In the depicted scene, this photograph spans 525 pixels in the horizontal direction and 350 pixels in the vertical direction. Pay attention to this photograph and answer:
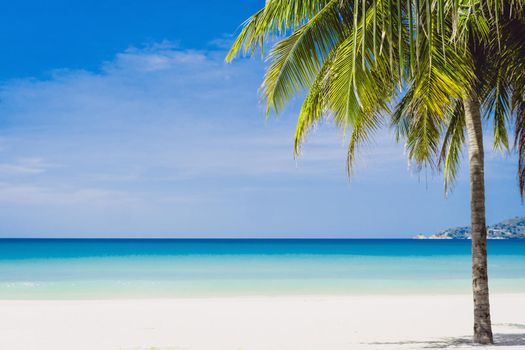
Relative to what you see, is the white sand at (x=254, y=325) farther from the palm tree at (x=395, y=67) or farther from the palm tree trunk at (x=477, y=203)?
the palm tree at (x=395, y=67)

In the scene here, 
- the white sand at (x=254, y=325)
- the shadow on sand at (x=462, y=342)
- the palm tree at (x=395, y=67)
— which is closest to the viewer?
the palm tree at (x=395, y=67)

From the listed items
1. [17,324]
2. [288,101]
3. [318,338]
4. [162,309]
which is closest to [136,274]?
[162,309]

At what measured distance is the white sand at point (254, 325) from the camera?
26.8 ft

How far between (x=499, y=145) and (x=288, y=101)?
4.39 metres

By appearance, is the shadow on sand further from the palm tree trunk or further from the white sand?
the palm tree trunk

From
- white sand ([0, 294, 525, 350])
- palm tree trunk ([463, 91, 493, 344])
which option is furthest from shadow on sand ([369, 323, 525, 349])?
palm tree trunk ([463, 91, 493, 344])

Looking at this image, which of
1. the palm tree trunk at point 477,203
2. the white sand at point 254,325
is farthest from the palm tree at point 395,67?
the white sand at point 254,325

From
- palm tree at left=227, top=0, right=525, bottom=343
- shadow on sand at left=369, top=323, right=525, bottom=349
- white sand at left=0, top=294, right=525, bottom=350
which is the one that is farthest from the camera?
white sand at left=0, top=294, right=525, bottom=350

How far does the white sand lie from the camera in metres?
8.16

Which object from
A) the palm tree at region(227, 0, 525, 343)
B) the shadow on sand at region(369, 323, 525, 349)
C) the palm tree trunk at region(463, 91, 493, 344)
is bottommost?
the shadow on sand at region(369, 323, 525, 349)

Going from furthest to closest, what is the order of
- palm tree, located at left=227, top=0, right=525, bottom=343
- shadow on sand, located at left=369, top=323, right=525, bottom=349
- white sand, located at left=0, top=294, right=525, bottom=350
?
white sand, located at left=0, top=294, right=525, bottom=350, shadow on sand, located at left=369, top=323, right=525, bottom=349, palm tree, located at left=227, top=0, right=525, bottom=343

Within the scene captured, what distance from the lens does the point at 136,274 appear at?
3206 cm

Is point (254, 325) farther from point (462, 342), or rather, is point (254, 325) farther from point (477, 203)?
point (477, 203)

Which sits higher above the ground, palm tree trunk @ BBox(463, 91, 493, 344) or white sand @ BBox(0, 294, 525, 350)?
palm tree trunk @ BBox(463, 91, 493, 344)
